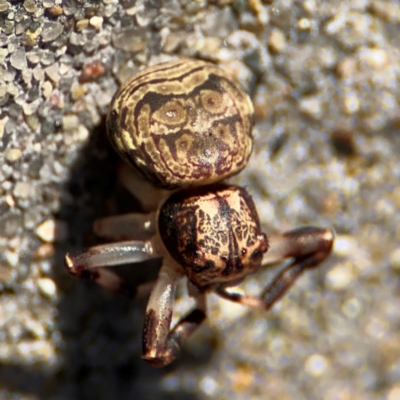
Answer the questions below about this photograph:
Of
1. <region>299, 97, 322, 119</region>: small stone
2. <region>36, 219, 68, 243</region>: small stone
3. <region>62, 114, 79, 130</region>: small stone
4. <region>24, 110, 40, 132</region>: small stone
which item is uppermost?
<region>24, 110, 40, 132</region>: small stone

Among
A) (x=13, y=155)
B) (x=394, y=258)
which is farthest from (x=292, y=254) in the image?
(x=13, y=155)

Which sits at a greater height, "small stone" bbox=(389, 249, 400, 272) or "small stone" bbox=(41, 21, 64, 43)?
"small stone" bbox=(41, 21, 64, 43)

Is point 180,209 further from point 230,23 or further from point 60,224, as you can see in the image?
point 230,23

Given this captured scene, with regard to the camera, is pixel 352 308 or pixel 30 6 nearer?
pixel 30 6

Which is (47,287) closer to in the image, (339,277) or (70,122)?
(70,122)

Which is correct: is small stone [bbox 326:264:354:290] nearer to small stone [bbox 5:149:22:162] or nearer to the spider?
the spider

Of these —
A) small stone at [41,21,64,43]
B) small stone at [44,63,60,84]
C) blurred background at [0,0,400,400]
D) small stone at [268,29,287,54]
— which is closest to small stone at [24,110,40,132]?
blurred background at [0,0,400,400]

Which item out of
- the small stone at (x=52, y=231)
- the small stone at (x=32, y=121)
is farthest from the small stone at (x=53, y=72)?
the small stone at (x=52, y=231)
